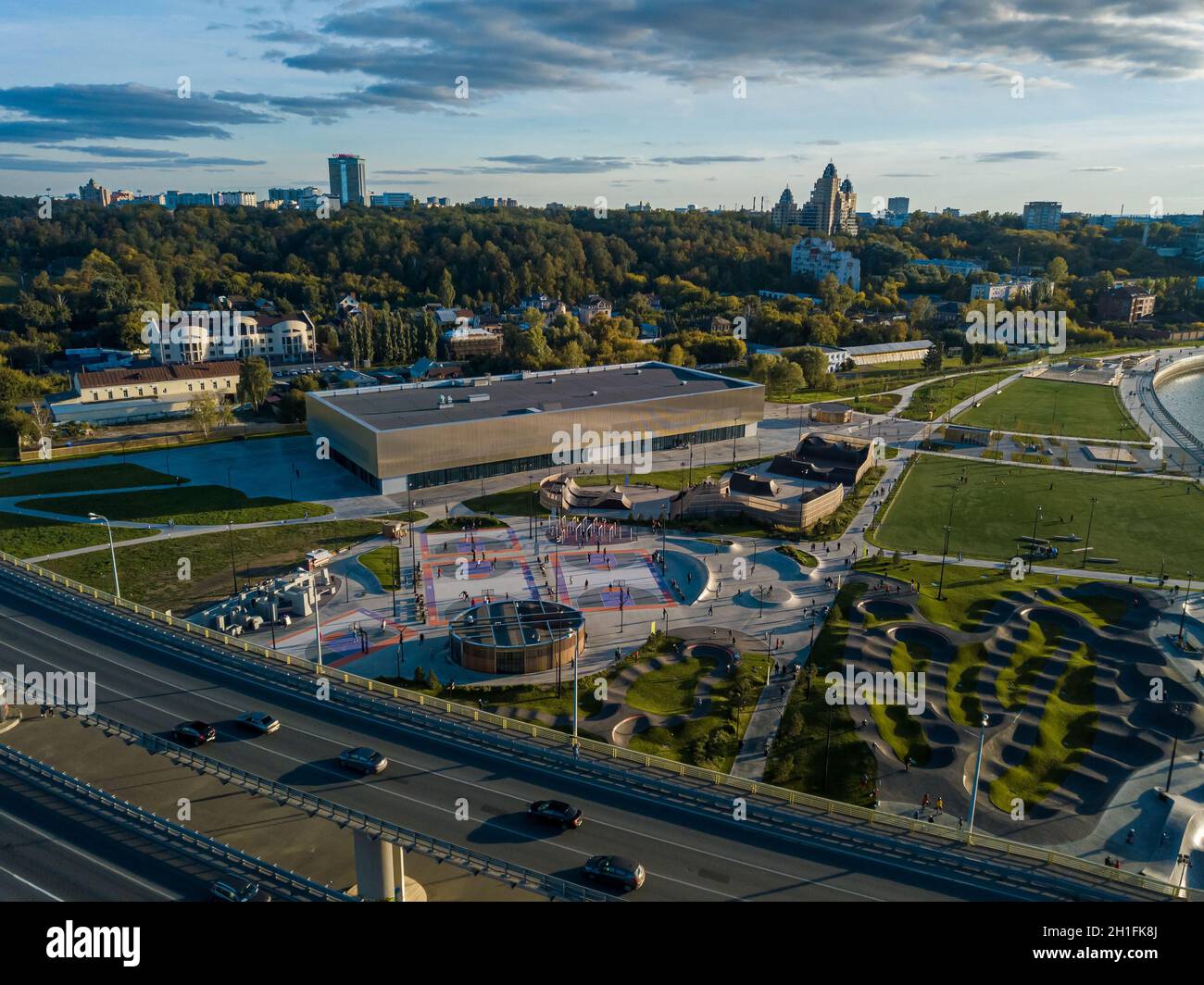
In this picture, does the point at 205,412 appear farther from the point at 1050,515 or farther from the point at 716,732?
the point at 1050,515

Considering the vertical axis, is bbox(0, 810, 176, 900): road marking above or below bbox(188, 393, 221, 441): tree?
below

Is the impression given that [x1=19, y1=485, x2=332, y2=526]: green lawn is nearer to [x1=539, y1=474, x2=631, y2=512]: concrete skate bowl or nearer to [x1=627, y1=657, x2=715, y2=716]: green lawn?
[x1=539, y1=474, x2=631, y2=512]: concrete skate bowl

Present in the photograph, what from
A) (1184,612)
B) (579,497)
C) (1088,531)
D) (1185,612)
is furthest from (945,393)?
(1184,612)

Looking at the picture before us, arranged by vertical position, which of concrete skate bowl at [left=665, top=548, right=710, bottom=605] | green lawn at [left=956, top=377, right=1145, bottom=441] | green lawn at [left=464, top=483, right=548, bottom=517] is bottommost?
concrete skate bowl at [left=665, top=548, right=710, bottom=605]

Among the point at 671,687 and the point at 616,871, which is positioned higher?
the point at 616,871

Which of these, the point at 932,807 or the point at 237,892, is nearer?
the point at 237,892

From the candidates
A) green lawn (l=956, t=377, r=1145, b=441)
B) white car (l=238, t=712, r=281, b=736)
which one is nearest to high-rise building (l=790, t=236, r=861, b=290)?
green lawn (l=956, t=377, r=1145, b=441)

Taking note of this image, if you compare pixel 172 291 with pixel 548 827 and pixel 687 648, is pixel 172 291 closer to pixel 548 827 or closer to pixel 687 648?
pixel 687 648
